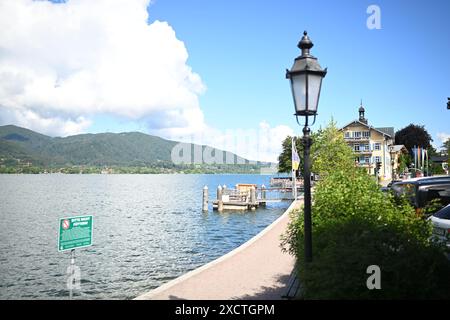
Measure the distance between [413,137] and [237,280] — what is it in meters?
93.9

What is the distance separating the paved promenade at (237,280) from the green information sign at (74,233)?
183 cm

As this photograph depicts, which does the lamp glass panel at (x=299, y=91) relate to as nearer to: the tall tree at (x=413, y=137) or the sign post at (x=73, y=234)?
the sign post at (x=73, y=234)

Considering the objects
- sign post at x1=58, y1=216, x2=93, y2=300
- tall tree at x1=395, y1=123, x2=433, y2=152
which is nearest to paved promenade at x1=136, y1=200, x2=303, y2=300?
sign post at x1=58, y1=216, x2=93, y2=300

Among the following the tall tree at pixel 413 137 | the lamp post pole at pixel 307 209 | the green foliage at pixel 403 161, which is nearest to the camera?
the lamp post pole at pixel 307 209

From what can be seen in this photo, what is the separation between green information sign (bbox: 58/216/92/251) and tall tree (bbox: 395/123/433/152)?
93533mm

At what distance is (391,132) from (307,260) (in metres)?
94.2

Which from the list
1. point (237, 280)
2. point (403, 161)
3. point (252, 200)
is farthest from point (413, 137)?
point (237, 280)

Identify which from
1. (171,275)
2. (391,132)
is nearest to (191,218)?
(171,275)

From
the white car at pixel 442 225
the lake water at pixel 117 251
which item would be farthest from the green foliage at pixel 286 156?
the white car at pixel 442 225

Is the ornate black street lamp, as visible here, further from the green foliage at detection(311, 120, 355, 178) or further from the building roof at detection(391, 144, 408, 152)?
the building roof at detection(391, 144, 408, 152)

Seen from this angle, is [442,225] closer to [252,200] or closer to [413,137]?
[252,200]

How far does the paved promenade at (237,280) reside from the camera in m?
8.20
